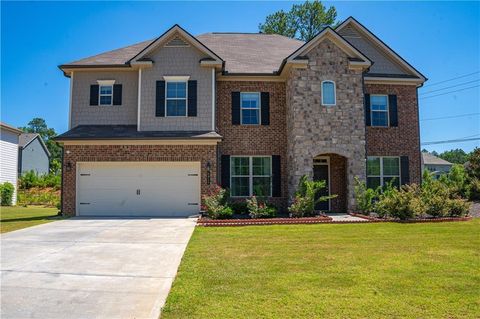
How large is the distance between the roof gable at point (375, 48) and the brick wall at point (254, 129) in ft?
15.3

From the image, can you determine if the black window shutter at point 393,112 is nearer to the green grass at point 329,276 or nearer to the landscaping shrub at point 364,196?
the landscaping shrub at point 364,196

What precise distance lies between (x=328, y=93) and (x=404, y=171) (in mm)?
5477

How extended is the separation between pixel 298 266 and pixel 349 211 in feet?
30.5

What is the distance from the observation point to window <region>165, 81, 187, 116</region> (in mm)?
15688

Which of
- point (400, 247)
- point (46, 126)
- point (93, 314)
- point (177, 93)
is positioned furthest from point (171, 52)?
point (46, 126)

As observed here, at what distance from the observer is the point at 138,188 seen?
50.0 feet

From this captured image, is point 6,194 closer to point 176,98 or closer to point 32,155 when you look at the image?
point 176,98

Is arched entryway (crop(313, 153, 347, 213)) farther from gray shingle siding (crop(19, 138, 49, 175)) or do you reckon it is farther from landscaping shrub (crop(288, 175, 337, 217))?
gray shingle siding (crop(19, 138, 49, 175))

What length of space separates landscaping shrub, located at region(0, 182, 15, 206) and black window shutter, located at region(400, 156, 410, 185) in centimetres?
2446

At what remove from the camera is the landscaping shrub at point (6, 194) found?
80.1 feet

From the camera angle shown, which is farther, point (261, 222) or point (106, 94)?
point (106, 94)

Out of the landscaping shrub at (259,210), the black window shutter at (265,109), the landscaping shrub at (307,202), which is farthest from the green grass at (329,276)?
the black window shutter at (265,109)

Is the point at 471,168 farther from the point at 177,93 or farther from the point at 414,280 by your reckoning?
the point at 414,280

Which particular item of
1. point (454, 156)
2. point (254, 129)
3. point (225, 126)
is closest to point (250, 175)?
point (254, 129)
